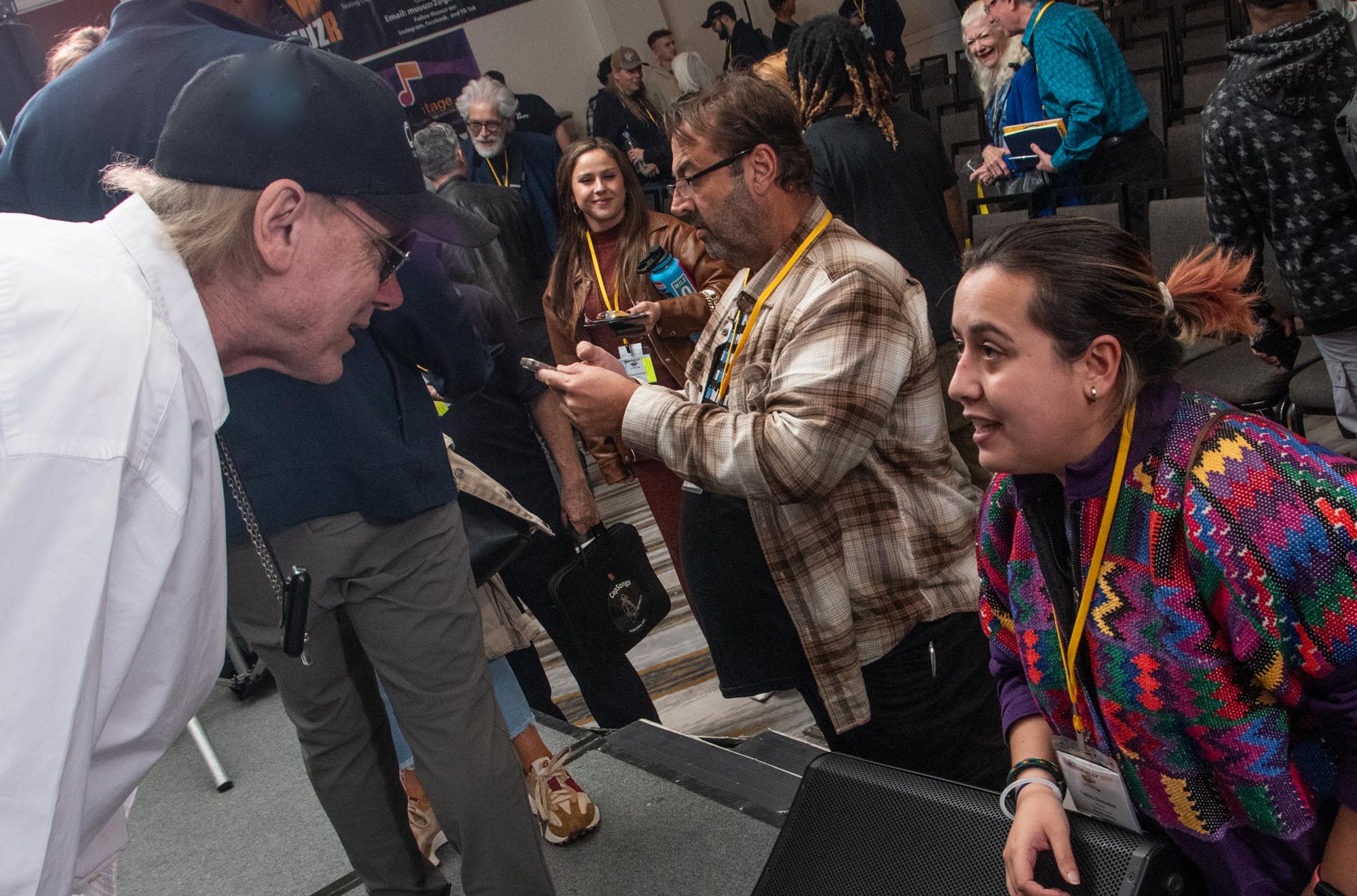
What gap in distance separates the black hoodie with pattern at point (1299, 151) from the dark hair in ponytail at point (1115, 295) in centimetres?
158

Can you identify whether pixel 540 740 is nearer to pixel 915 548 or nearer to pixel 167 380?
pixel 915 548

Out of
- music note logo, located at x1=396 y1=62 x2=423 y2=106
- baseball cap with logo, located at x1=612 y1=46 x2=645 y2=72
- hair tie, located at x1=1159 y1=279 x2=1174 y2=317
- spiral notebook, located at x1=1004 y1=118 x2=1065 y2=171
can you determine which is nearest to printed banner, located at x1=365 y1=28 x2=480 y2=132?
music note logo, located at x1=396 y1=62 x2=423 y2=106

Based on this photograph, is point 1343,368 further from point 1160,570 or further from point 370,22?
point 370,22

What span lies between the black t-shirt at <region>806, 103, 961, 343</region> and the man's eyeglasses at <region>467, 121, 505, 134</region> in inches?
80.6

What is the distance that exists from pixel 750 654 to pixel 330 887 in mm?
1196

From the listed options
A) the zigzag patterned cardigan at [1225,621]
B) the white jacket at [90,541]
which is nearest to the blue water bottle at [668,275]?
the zigzag patterned cardigan at [1225,621]

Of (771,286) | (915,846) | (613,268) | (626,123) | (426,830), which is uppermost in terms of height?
(771,286)

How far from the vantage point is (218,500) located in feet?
3.21

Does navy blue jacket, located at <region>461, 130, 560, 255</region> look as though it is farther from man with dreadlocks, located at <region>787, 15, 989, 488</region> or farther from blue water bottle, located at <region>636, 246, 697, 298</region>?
blue water bottle, located at <region>636, 246, 697, 298</region>

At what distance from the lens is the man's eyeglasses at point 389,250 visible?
1.44 m

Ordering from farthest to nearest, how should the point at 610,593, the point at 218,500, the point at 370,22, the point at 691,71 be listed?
the point at 370,22, the point at 691,71, the point at 610,593, the point at 218,500

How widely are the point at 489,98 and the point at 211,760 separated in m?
3.13

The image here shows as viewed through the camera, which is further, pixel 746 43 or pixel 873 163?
pixel 746 43

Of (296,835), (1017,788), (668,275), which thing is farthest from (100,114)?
(296,835)
